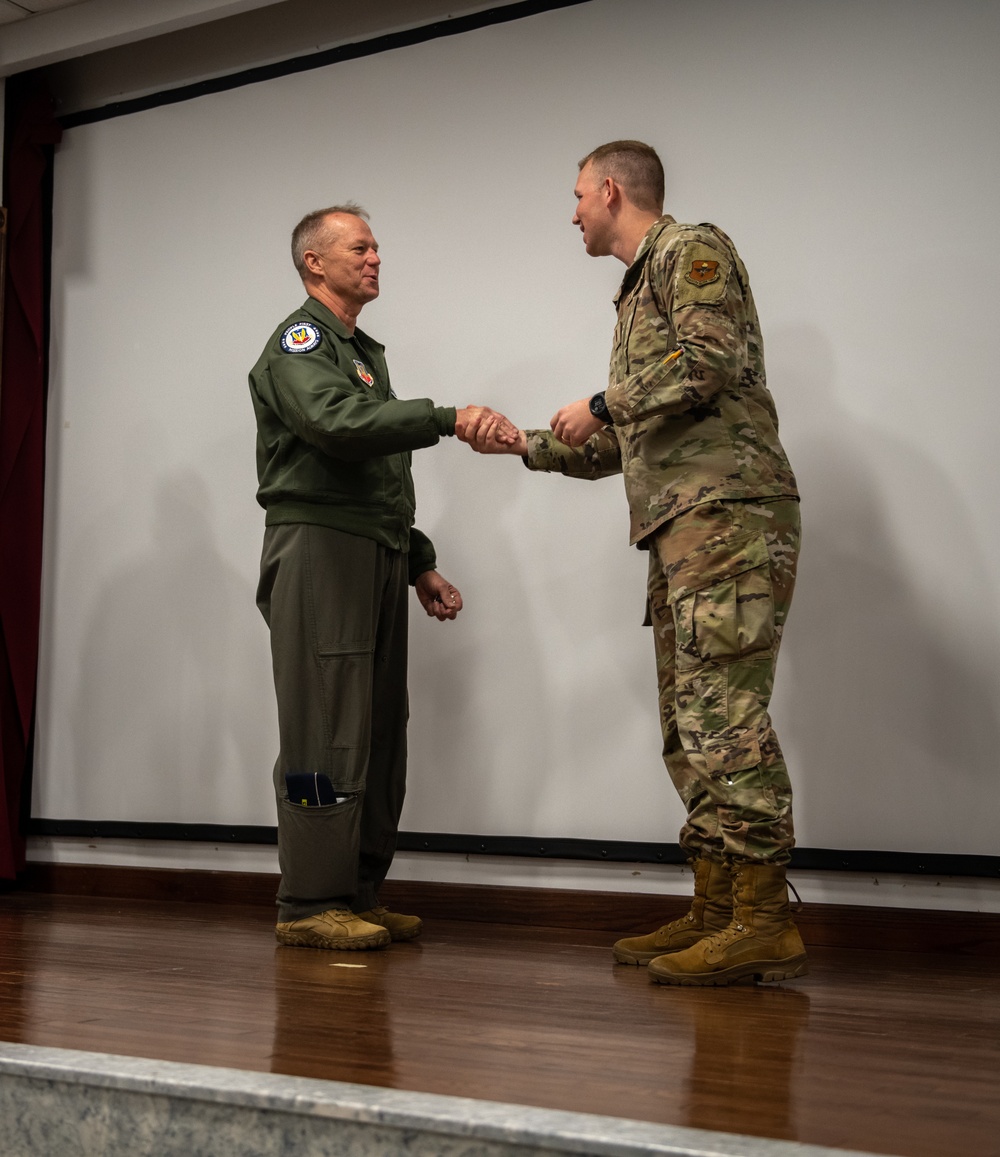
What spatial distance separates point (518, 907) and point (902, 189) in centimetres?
186

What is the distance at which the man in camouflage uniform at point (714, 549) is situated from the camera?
218 cm

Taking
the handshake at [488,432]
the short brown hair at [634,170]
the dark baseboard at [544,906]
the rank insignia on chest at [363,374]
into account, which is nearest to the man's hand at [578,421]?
the handshake at [488,432]

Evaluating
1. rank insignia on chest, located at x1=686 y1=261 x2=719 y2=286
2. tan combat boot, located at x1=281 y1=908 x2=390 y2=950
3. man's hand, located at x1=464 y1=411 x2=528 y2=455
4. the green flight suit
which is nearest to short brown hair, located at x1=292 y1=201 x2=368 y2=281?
the green flight suit

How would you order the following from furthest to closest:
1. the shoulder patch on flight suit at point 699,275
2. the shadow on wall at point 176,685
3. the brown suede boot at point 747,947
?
1. the shadow on wall at point 176,685
2. the shoulder patch on flight suit at point 699,275
3. the brown suede boot at point 747,947

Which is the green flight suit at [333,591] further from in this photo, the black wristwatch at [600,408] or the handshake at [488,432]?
the black wristwatch at [600,408]

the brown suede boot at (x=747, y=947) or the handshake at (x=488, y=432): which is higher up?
the handshake at (x=488, y=432)

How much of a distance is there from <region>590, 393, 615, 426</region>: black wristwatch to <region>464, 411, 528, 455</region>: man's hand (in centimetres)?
32

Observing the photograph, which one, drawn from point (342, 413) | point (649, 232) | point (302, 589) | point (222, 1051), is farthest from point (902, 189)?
point (222, 1051)

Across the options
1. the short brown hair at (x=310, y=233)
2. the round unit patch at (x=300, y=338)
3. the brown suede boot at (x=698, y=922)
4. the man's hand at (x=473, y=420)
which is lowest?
the brown suede boot at (x=698, y=922)

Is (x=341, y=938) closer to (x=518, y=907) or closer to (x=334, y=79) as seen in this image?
(x=518, y=907)

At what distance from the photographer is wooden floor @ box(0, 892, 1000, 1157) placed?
133cm

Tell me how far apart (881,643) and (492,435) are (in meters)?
0.95

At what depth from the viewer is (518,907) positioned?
307 cm

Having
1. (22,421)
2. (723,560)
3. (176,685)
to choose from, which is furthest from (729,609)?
(22,421)
